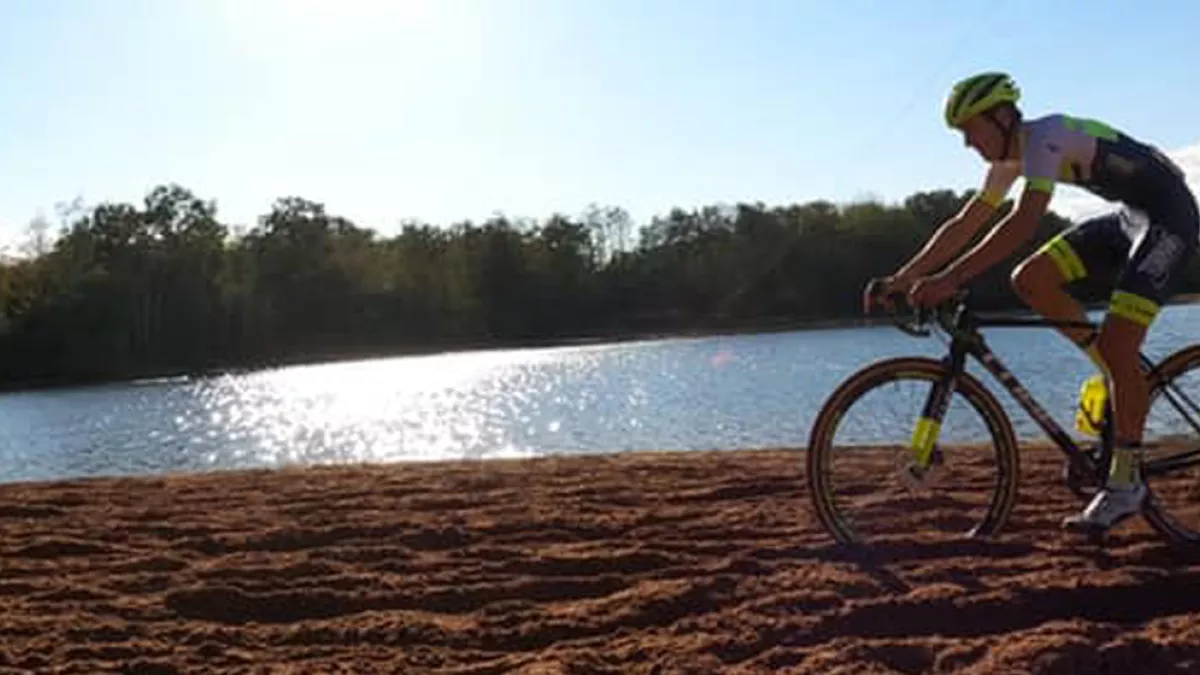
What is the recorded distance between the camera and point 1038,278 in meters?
5.08

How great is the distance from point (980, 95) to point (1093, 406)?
4.79 ft

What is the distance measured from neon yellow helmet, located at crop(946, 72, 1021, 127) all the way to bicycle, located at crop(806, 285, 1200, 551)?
74cm

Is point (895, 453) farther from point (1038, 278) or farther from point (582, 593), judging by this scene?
point (582, 593)

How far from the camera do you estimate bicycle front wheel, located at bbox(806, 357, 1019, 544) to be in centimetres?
504

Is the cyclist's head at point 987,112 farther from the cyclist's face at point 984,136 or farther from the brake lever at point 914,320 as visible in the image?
the brake lever at point 914,320

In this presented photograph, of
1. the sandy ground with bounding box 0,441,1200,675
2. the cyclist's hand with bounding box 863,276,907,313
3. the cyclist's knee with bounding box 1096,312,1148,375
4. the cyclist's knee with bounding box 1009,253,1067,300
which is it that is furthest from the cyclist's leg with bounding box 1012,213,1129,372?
the sandy ground with bounding box 0,441,1200,675

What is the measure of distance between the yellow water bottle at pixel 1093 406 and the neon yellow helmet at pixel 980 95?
4.15ft

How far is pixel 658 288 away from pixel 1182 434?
104 m

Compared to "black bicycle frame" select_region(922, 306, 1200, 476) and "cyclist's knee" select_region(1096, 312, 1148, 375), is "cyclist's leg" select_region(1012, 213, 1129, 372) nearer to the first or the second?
"black bicycle frame" select_region(922, 306, 1200, 476)

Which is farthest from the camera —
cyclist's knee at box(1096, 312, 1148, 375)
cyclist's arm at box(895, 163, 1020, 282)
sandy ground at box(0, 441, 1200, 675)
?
cyclist's arm at box(895, 163, 1020, 282)

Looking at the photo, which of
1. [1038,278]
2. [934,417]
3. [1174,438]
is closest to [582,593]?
[934,417]

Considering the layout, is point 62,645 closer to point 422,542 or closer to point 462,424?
point 422,542

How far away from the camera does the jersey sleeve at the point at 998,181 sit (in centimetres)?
487

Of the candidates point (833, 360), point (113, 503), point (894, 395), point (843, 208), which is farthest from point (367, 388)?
point (843, 208)
